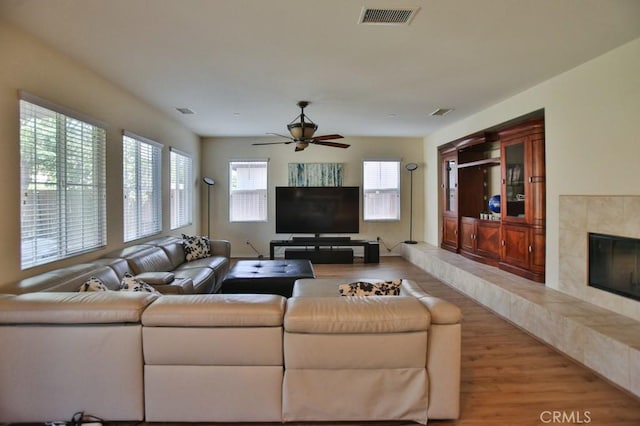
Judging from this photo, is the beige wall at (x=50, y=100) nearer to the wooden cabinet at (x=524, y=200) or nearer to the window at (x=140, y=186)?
the window at (x=140, y=186)

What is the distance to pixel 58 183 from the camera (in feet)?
10.6

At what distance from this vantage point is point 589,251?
3.49 meters

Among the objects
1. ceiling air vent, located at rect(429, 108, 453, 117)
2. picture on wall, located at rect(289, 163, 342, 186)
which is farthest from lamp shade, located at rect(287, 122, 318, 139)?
picture on wall, located at rect(289, 163, 342, 186)

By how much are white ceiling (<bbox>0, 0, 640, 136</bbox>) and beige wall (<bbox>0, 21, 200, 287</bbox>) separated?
16cm

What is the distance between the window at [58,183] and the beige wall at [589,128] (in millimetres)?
5136

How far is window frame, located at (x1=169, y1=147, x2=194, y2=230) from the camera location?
614cm

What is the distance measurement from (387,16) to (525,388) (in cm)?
296

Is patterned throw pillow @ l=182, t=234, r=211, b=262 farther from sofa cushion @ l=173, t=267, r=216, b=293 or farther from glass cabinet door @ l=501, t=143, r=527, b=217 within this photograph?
glass cabinet door @ l=501, t=143, r=527, b=217

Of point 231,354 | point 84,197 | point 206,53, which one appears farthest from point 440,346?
point 84,197

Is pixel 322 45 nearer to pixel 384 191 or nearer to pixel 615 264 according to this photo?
pixel 615 264

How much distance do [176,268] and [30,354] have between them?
274cm

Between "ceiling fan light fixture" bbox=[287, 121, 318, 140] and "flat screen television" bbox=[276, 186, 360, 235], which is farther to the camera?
"flat screen television" bbox=[276, 186, 360, 235]

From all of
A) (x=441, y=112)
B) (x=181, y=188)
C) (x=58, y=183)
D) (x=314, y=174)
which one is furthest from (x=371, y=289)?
(x=314, y=174)

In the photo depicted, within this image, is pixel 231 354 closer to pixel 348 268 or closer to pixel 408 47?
pixel 408 47
